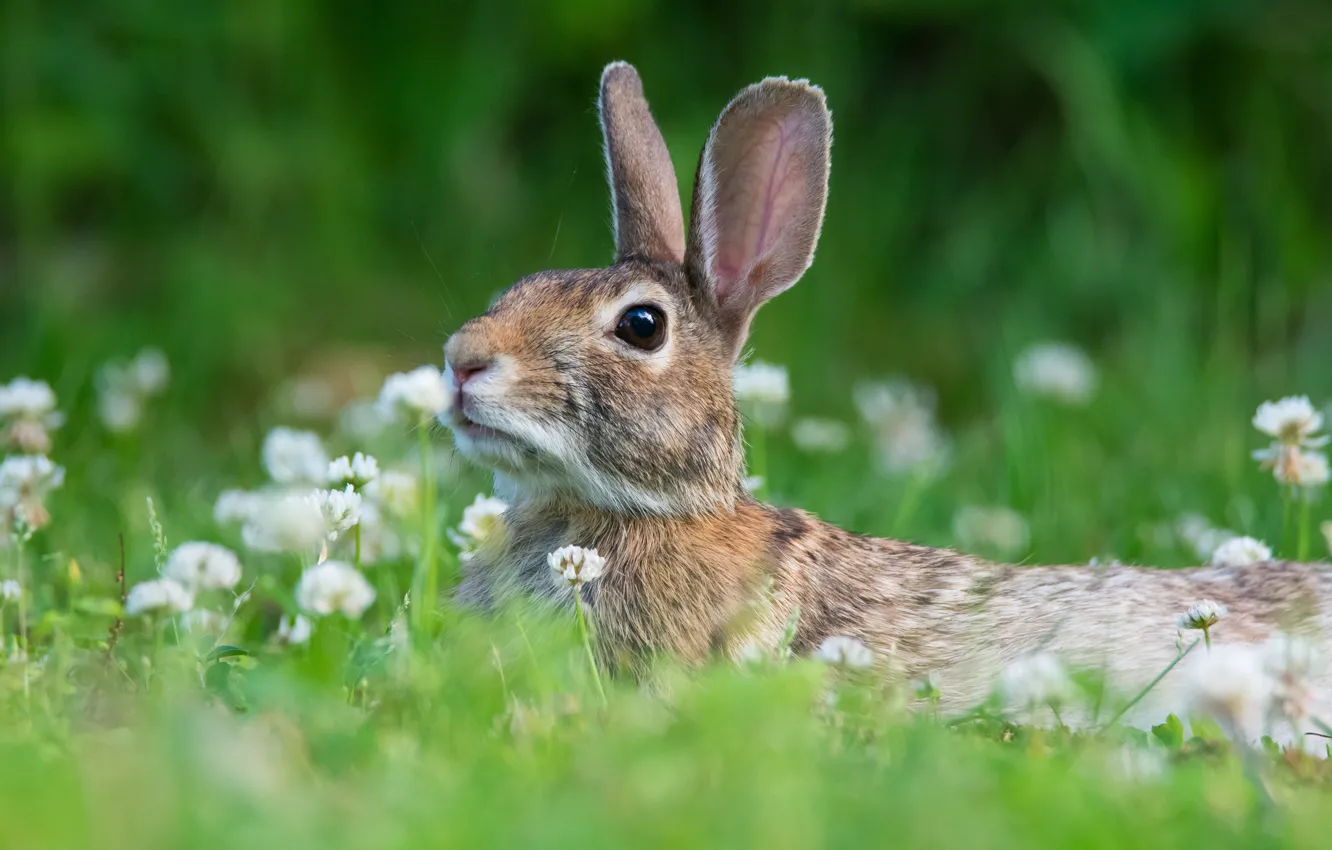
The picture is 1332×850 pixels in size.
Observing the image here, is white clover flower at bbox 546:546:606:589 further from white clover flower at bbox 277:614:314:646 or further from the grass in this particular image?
white clover flower at bbox 277:614:314:646

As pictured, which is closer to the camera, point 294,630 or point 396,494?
point 294,630

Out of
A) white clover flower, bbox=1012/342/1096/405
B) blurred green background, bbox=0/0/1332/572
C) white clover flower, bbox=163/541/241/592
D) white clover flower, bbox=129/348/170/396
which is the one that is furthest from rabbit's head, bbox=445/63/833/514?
blurred green background, bbox=0/0/1332/572

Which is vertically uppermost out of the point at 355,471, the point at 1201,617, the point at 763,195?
the point at 763,195

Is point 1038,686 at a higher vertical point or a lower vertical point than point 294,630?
lower

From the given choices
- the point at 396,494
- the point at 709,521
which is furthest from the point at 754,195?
the point at 396,494

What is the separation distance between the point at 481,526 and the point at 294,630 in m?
0.58

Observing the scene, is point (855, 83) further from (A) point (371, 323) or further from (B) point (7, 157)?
(B) point (7, 157)

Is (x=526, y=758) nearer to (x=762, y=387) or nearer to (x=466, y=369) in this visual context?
(x=466, y=369)

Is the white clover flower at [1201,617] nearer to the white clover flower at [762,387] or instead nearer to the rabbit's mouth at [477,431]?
the rabbit's mouth at [477,431]

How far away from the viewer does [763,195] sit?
442cm

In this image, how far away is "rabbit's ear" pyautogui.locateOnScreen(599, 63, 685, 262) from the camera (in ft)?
14.9

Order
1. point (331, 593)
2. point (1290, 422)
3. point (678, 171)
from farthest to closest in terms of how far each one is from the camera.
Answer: point (678, 171), point (1290, 422), point (331, 593)

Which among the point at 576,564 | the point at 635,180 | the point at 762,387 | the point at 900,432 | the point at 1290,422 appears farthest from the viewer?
the point at 900,432

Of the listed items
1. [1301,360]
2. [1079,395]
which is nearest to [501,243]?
[1079,395]
